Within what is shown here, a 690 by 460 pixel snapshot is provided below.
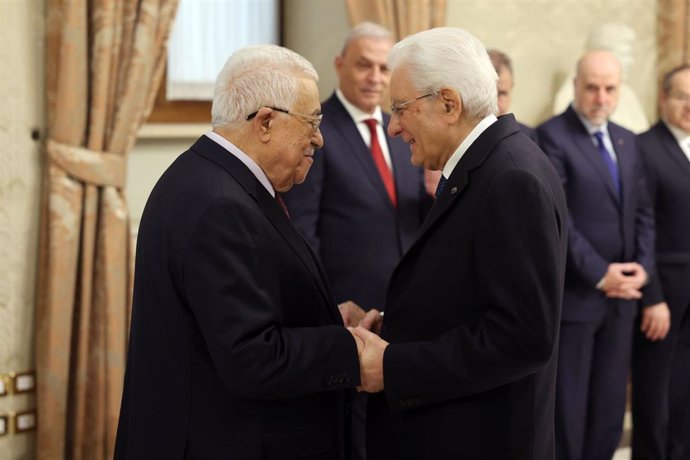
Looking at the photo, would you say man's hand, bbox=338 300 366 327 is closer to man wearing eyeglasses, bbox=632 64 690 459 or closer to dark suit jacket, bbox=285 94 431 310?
dark suit jacket, bbox=285 94 431 310

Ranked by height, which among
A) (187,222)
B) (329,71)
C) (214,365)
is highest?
(329,71)

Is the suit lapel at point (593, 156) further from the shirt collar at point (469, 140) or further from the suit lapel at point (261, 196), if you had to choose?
the suit lapel at point (261, 196)

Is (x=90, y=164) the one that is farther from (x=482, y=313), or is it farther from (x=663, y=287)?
(x=663, y=287)

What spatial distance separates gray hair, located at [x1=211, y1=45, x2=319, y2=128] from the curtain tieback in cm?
168

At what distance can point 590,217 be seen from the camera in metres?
4.54

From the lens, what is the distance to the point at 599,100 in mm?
4664

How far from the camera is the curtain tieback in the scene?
3.79 m

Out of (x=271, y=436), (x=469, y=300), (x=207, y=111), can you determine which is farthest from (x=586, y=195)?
(x=271, y=436)

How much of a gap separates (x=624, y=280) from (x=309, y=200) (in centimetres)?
155

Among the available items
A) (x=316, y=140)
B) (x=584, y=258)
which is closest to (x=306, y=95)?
(x=316, y=140)

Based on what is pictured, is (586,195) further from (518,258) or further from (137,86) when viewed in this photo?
(518,258)

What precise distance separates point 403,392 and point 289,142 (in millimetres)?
630

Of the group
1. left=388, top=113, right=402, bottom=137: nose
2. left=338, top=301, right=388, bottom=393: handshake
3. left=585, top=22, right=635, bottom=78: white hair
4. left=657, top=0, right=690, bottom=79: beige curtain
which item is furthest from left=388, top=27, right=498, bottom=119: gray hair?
left=657, top=0, right=690, bottom=79: beige curtain

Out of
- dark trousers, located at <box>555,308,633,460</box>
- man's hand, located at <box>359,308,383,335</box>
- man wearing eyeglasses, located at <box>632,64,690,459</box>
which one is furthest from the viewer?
man wearing eyeglasses, located at <box>632,64,690,459</box>
